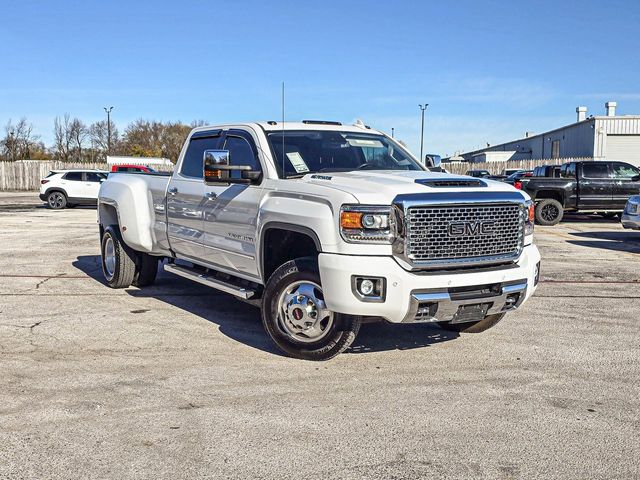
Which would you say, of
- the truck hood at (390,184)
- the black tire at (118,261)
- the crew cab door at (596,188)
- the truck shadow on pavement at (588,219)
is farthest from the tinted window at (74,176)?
the truck hood at (390,184)

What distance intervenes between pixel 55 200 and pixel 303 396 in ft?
79.7

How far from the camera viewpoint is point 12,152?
223ft

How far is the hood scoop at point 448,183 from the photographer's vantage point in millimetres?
5199

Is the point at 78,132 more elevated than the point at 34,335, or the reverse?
the point at 78,132

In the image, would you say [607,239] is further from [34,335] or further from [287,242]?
[34,335]

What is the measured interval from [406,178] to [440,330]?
183 cm

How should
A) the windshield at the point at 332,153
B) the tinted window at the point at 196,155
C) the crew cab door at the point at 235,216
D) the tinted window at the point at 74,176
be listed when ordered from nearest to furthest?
the crew cab door at the point at 235,216 < the windshield at the point at 332,153 < the tinted window at the point at 196,155 < the tinted window at the point at 74,176

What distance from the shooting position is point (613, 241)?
48.9 feet

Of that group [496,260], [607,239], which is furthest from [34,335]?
[607,239]

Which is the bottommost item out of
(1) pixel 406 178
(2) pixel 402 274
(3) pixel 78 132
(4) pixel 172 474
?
(4) pixel 172 474

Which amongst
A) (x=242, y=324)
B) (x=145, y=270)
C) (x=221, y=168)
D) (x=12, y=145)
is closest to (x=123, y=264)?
(x=145, y=270)

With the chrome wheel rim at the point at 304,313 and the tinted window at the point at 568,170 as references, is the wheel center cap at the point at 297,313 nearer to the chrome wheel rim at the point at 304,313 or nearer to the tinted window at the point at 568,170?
the chrome wheel rim at the point at 304,313

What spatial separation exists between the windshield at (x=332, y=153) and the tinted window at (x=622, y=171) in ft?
47.7

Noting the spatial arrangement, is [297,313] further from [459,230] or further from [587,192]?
[587,192]
